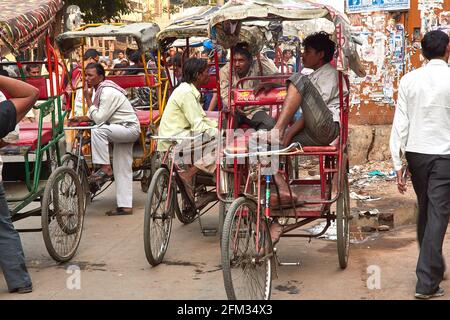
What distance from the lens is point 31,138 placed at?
21.5 ft

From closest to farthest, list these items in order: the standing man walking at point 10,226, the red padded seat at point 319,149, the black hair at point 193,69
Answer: the standing man walking at point 10,226 → the red padded seat at point 319,149 → the black hair at point 193,69

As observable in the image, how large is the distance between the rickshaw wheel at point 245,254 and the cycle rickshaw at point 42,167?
1882 mm

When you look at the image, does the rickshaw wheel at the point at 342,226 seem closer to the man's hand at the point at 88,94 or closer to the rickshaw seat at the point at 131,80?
the man's hand at the point at 88,94

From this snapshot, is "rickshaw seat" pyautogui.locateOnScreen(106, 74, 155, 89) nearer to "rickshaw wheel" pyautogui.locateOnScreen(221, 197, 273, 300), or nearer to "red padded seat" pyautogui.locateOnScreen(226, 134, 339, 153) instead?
"red padded seat" pyautogui.locateOnScreen(226, 134, 339, 153)

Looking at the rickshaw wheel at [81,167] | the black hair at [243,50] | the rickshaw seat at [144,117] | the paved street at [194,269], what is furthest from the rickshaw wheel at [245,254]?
the rickshaw seat at [144,117]

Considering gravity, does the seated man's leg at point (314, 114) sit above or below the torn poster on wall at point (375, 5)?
below

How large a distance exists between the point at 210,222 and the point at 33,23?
9.97 ft

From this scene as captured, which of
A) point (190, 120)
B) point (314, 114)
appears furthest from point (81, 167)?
point (314, 114)

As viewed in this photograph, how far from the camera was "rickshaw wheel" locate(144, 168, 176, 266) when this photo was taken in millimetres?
6336

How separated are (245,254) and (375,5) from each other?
660 cm

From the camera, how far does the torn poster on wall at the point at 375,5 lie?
1062cm
